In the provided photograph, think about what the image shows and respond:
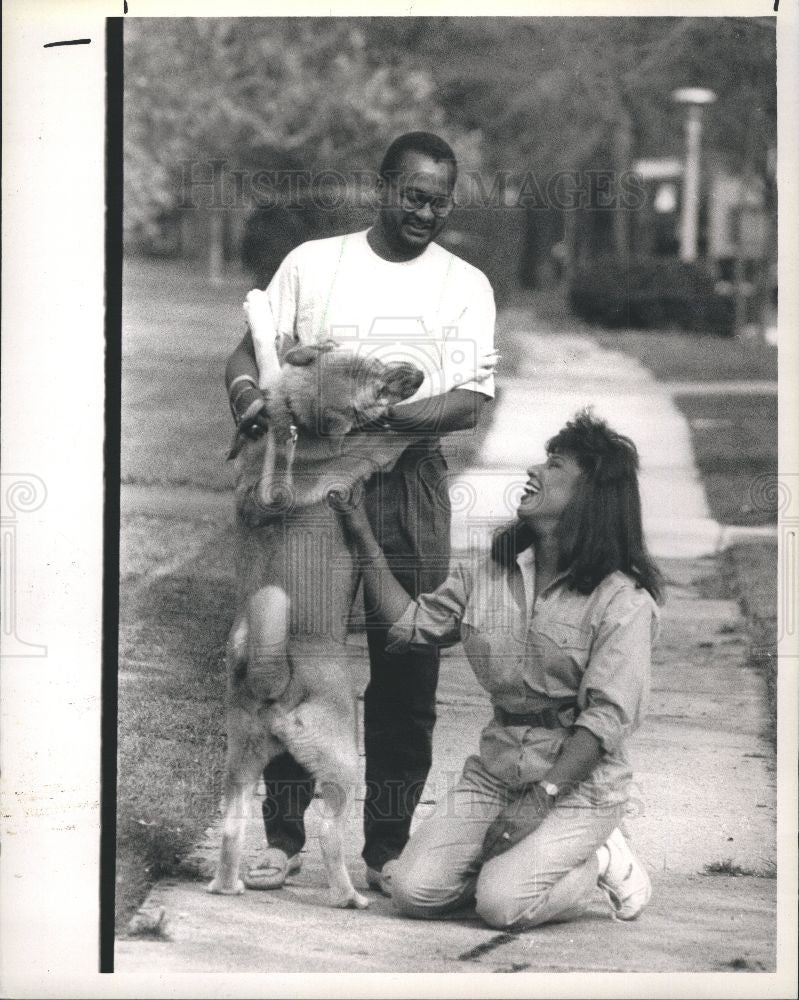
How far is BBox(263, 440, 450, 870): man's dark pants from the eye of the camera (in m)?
4.59

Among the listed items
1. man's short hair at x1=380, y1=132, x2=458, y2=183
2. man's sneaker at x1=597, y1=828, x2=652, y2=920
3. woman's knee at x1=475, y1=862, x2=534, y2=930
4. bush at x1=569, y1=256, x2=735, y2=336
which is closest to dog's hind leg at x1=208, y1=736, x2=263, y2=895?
woman's knee at x1=475, y1=862, x2=534, y2=930

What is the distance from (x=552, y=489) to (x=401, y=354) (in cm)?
55

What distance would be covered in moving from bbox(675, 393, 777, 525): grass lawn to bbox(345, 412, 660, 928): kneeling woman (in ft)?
2.93

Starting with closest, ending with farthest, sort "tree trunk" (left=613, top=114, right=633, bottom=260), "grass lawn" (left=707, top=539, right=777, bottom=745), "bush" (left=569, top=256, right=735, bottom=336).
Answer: "grass lawn" (left=707, top=539, right=777, bottom=745), "tree trunk" (left=613, top=114, right=633, bottom=260), "bush" (left=569, top=256, right=735, bottom=336)

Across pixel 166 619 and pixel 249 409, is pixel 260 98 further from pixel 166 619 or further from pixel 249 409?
pixel 249 409

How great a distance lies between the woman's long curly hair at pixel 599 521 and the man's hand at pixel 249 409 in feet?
2.47

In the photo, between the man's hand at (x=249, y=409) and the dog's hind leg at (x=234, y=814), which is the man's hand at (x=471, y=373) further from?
the dog's hind leg at (x=234, y=814)

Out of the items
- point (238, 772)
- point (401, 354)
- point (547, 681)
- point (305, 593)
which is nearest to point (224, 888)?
point (238, 772)

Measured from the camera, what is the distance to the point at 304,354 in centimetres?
448

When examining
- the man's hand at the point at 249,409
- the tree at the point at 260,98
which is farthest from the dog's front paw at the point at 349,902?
the tree at the point at 260,98

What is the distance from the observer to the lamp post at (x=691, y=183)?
10.2 meters

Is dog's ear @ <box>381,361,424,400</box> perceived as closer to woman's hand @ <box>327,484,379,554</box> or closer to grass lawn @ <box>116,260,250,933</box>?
woman's hand @ <box>327,484,379,554</box>

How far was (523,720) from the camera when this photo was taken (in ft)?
15.0

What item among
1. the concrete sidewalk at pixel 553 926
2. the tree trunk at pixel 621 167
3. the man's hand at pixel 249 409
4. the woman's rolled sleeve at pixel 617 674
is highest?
the tree trunk at pixel 621 167
